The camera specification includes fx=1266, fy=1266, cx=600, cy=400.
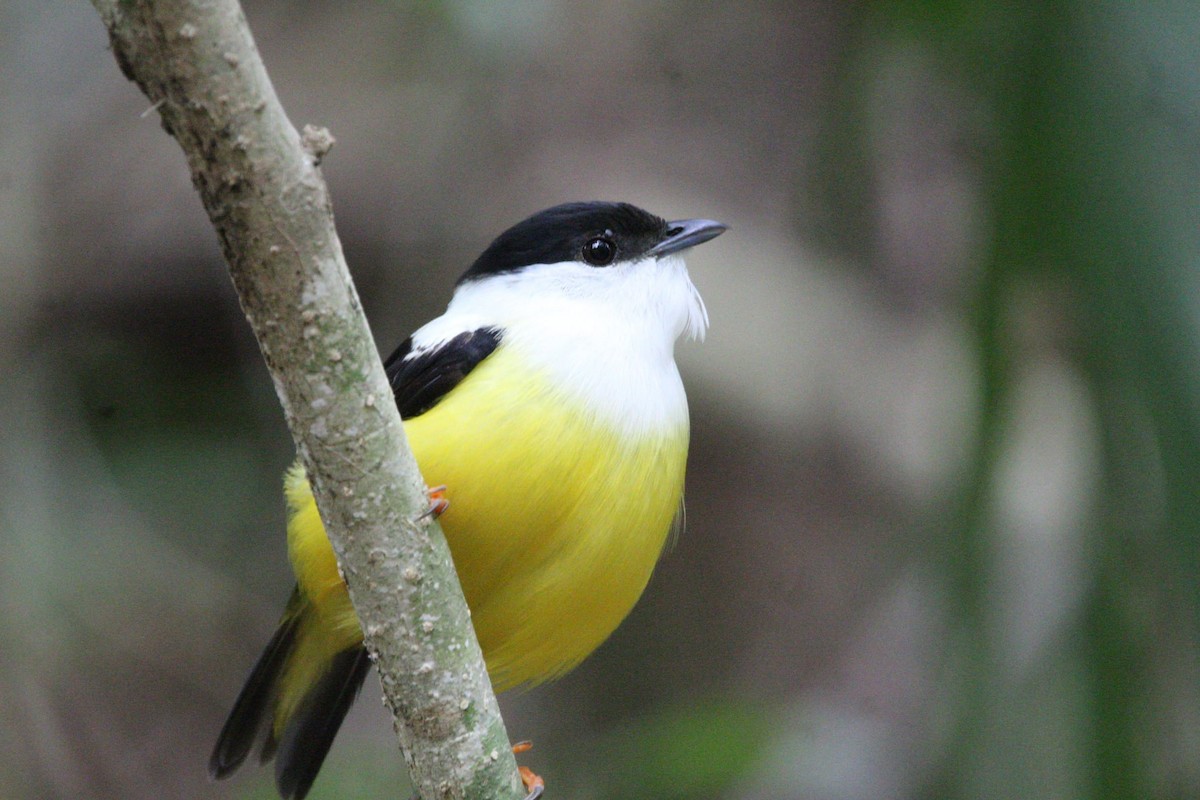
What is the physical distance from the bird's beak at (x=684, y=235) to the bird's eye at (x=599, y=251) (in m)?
0.10

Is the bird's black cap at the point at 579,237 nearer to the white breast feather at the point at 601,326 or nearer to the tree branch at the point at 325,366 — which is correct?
the white breast feather at the point at 601,326

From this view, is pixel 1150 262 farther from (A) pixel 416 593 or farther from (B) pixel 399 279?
(B) pixel 399 279

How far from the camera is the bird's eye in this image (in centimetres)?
312

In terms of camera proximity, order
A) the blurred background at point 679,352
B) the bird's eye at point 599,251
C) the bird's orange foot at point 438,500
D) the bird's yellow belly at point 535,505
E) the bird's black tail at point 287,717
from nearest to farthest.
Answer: the bird's orange foot at point 438,500, the bird's yellow belly at point 535,505, the bird's eye at point 599,251, the bird's black tail at point 287,717, the blurred background at point 679,352

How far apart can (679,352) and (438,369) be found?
2883mm

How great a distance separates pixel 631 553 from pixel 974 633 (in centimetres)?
76

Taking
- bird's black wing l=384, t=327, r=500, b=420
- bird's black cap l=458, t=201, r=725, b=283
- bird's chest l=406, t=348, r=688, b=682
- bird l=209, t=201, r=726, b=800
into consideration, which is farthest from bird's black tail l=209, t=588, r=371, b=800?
bird's black cap l=458, t=201, r=725, b=283

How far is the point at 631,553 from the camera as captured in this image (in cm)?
276

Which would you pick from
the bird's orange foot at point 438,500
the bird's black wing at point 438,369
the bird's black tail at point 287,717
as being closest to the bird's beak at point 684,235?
the bird's black wing at point 438,369

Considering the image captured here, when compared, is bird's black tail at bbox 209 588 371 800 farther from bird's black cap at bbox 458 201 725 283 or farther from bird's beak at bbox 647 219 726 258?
bird's beak at bbox 647 219 726 258

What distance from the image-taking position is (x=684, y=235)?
3217 millimetres

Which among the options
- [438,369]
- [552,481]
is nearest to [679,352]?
[438,369]

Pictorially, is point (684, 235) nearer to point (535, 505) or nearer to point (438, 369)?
point (438, 369)

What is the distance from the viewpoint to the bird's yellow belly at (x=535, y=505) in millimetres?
2584
